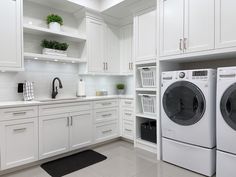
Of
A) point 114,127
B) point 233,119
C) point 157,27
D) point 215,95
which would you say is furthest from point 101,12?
point 233,119

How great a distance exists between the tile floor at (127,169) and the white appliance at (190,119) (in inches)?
6.5

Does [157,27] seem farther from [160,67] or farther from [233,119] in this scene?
[233,119]

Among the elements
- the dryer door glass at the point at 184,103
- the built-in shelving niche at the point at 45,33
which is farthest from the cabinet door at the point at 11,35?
the dryer door glass at the point at 184,103

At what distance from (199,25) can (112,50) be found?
6.28ft

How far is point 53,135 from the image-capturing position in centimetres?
246

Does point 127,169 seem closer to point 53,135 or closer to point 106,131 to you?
point 106,131

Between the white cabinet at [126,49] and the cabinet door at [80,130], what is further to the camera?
the white cabinet at [126,49]

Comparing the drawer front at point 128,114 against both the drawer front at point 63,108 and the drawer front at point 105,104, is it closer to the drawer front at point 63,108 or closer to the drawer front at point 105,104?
the drawer front at point 105,104

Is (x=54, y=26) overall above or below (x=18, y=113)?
above

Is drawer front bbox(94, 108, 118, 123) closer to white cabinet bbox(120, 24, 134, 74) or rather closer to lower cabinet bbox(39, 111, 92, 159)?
lower cabinet bbox(39, 111, 92, 159)

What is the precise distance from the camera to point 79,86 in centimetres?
322

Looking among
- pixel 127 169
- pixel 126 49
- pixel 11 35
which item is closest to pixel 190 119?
pixel 127 169

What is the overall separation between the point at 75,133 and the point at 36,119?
68cm

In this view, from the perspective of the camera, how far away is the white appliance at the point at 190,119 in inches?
78.2
